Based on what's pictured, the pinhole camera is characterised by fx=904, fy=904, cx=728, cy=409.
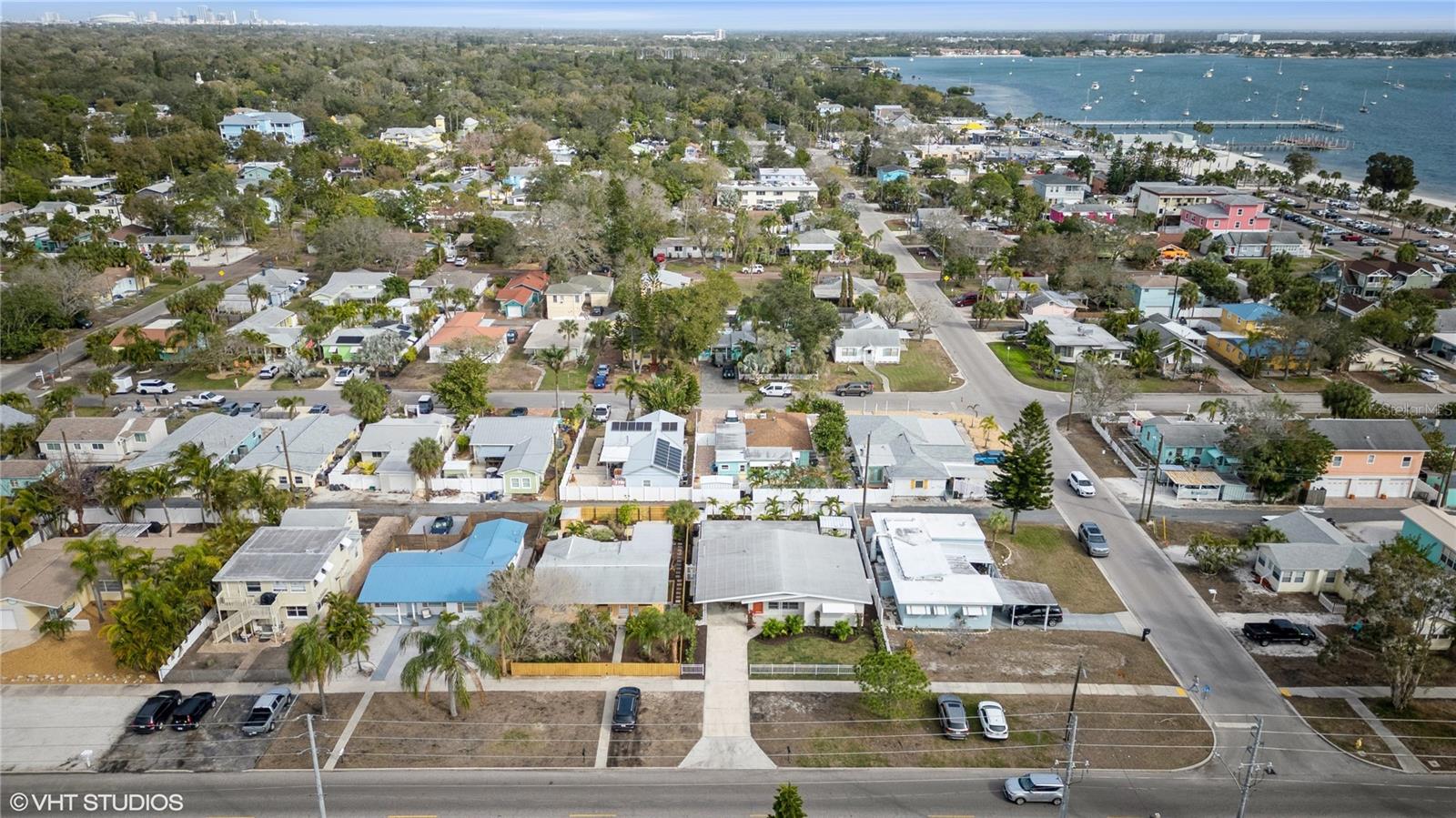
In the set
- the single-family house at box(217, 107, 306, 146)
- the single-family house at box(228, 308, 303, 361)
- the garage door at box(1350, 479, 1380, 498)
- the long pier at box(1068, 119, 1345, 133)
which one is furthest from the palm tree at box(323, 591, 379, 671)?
the long pier at box(1068, 119, 1345, 133)

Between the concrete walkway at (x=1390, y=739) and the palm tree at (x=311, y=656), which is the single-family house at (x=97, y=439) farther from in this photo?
the concrete walkway at (x=1390, y=739)

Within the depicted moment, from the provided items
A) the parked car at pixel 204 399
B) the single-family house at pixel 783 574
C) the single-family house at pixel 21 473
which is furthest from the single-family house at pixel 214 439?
the single-family house at pixel 783 574

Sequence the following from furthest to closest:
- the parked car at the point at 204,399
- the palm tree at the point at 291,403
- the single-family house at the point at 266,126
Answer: the single-family house at the point at 266,126
the parked car at the point at 204,399
the palm tree at the point at 291,403

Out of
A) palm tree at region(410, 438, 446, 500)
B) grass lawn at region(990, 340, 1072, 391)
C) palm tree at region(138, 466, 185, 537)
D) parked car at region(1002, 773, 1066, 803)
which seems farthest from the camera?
grass lawn at region(990, 340, 1072, 391)

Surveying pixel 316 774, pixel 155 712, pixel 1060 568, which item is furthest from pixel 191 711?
pixel 1060 568

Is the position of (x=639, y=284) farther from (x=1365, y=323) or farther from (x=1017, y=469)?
(x=1365, y=323)

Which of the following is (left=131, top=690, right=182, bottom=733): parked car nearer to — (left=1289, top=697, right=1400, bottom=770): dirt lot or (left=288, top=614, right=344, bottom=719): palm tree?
(left=288, top=614, right=344, bottom=719): palm tree

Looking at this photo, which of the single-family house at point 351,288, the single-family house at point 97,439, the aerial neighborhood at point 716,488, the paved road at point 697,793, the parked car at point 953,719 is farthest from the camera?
the single-family house at point 351,288
